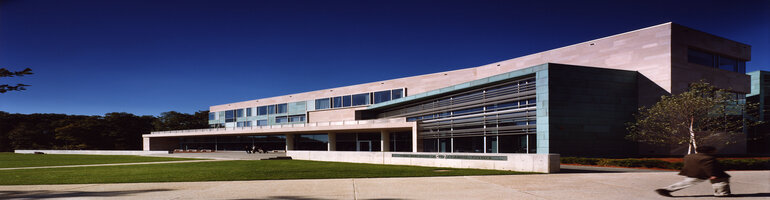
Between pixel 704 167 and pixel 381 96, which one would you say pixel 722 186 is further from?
pixel 381 96

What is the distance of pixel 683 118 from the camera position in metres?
25.6

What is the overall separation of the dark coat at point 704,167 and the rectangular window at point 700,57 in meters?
27.5

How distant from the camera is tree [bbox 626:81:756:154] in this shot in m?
24.6

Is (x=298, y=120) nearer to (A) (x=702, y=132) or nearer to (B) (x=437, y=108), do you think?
(B) (x=437, y=108)

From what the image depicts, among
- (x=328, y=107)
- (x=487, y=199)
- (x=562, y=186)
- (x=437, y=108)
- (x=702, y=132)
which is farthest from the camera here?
(x=328, y=107)

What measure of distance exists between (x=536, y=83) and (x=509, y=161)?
38.5ft

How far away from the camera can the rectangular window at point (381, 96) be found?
174ft

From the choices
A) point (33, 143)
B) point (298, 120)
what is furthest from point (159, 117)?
point (298, 120)

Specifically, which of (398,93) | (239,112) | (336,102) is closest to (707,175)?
(398,93)

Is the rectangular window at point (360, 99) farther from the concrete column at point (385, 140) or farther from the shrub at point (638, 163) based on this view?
the shrub at point (638, 163)

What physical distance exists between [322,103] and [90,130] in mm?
61635

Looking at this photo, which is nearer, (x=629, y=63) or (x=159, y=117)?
Result: (x=629, y=63)

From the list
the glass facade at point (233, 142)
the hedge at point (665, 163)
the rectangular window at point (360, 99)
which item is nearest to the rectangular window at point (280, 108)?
the glass facade at point (233, 142)

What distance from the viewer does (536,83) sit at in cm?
2703
